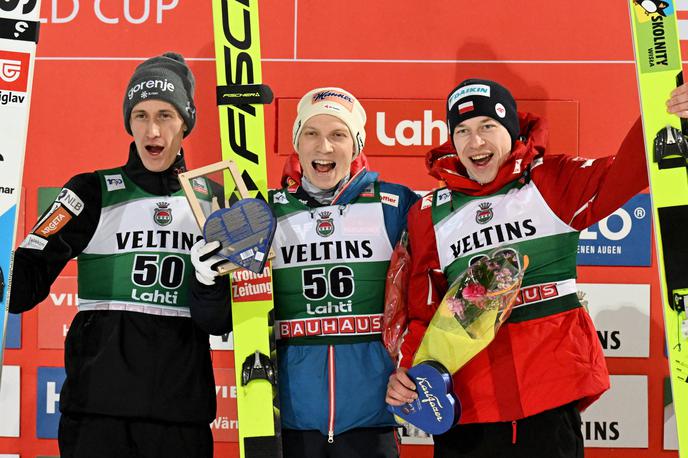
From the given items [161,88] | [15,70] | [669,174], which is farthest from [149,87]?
[669,174]

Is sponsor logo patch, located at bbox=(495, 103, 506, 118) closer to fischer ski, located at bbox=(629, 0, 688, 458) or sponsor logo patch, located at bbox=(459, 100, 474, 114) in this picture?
sponsor logo patch, located at bbox=(459, 100, 474, 114)

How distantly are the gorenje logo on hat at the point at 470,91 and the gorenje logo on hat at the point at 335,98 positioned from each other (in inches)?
13.1

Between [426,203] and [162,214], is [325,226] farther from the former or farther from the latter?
[162,214]

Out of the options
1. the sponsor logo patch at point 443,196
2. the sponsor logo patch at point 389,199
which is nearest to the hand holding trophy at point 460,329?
the sponsor logo patch at point 443,196

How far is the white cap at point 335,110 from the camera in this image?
2334 millimetres

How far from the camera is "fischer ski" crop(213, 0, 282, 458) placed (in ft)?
7.50

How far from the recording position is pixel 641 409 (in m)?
3.14

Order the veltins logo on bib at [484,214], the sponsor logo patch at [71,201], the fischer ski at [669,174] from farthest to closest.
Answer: the sponsor logo patch at [71,201] → the veltins logo on bib at [484,214] → the fischer ski at [669,174]

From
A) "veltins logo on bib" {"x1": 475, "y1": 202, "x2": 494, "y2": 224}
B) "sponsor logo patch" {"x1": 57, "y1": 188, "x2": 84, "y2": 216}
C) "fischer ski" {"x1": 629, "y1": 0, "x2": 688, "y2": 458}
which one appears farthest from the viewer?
"sponsor logo patch" {"x1": 57, "y1": 188, "x2": 84, "y2": 216}

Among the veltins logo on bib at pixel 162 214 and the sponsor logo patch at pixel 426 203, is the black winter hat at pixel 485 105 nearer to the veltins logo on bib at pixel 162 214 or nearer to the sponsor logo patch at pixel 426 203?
the sponsor logo patch at pixel 426 203

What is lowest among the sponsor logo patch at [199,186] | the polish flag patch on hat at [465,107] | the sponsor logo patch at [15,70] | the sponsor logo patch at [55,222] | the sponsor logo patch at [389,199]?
the sponsor logo patch at [55,222]

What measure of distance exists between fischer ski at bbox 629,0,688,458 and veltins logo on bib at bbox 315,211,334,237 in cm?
95

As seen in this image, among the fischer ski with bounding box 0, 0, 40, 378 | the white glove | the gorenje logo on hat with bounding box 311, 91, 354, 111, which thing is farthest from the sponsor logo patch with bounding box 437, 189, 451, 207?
the fischer ski with bounding box 0, 0, 40, 378

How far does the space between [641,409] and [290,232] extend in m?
1.84
